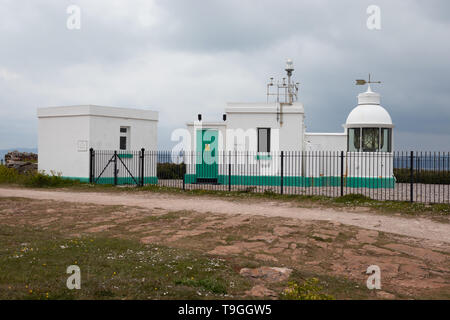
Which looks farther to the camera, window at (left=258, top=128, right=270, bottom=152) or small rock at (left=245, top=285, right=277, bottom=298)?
window at (left=258, top=128, right=270, bottom=152)

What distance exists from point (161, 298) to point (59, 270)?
6.59 ft

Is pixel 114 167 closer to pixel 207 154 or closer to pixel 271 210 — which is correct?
pixel 207 154

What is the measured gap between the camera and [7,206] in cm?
1372

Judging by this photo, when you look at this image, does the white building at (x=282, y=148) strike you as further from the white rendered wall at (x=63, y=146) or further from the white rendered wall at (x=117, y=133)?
the white rendered wall at (x=63, y=146)

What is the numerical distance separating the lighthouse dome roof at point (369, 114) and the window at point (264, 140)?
4.28 m

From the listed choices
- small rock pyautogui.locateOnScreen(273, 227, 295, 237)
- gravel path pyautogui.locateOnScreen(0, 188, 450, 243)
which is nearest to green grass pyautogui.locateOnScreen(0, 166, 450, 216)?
gravel path pyautogui.locateOnScreen(0, 188, 450, 243)

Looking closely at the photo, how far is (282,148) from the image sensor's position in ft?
73.8

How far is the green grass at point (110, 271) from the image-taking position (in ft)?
18.9

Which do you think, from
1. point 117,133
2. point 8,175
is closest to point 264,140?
point 117,133

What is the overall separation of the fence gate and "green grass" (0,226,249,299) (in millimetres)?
13135

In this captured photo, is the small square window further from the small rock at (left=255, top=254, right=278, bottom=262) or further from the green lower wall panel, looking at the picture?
the small rock at (left=255, top=254, right=278, bottom=262)

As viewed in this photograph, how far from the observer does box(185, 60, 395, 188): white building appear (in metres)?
22.4

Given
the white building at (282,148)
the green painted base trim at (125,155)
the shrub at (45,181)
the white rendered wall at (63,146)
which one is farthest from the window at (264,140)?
the shrub at (45,181)
